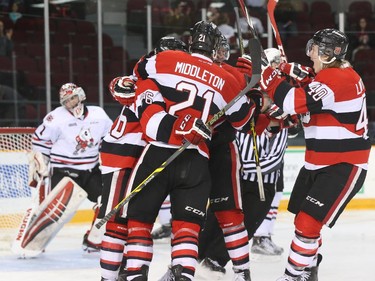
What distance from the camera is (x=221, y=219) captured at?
413cm

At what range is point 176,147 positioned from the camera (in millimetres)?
3691

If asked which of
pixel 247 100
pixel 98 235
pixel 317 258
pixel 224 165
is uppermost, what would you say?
pixel 247 100

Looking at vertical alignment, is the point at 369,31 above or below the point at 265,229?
above

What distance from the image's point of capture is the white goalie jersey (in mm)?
5887

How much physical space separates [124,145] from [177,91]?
18.2 inches

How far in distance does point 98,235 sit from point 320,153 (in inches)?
84.3

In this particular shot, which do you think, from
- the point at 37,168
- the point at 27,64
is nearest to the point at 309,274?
the point at 37,168

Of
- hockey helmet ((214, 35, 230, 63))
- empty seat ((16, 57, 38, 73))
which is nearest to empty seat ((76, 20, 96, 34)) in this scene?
empty seat ((16, 57, 38, 73))

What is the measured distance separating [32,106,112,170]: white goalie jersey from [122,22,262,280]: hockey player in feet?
7.27

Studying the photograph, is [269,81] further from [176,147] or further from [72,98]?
[72,98]

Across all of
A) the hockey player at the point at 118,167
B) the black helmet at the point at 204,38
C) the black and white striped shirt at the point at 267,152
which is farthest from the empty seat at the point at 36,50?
the black helmet at the point at 204,38

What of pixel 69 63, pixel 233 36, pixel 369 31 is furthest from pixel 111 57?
pixel 369 31

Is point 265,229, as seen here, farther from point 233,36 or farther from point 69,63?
point 233,36

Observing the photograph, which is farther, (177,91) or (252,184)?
(252,184)
